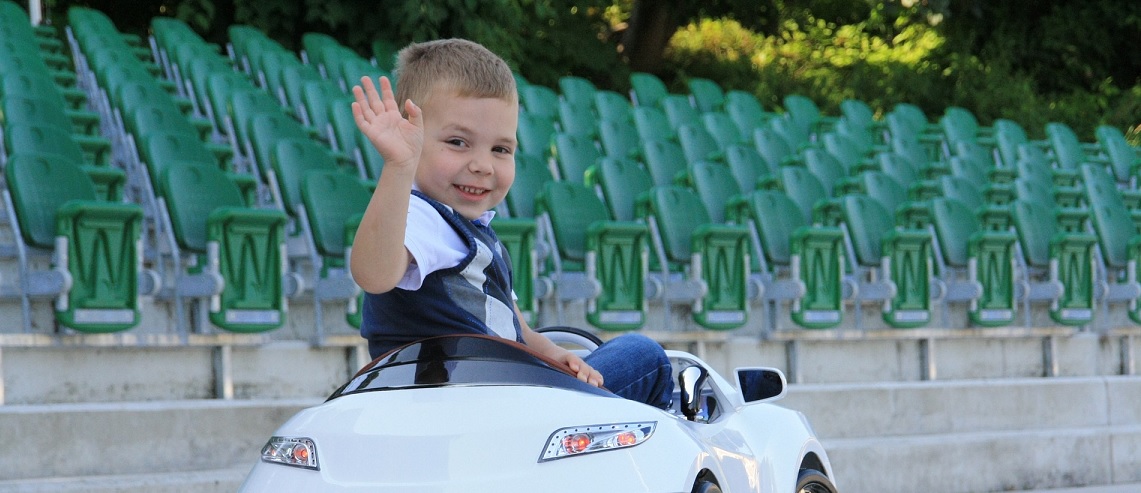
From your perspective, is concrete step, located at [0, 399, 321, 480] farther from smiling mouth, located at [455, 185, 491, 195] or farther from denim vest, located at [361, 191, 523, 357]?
smiling mouth, located at [455, 185, 491, 195]

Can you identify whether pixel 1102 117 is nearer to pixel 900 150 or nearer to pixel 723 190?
pixel 900 150

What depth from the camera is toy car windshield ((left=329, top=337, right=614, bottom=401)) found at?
6.91 feet

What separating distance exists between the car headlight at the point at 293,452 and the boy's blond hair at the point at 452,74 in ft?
2.02

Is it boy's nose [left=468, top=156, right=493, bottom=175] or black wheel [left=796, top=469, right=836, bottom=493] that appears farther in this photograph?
black wheel [left=796, top=469, right=836, bottom=493]

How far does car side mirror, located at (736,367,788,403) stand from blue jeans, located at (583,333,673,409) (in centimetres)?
31

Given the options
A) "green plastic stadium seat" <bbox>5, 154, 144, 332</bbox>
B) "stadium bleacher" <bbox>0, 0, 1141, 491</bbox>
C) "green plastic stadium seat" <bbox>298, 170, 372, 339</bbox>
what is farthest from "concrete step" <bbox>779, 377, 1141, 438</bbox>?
"green plastic stadium seat" <bbox>5, 154, 144, 332</bbox>

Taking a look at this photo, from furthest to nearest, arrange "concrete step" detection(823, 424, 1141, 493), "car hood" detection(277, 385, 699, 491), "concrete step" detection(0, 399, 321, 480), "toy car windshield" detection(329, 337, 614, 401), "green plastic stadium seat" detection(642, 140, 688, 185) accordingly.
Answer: "green plastic stadium seat" detection(642, 140, 688, 185) < "concrete step" detection(823, 424, 1141, 493) < "concrete step" detection(0, 399, 321, 480) < "toy car windshield" detection(329, 337, 614, 401) < "car hood" detection(277, 385, 699, 491)

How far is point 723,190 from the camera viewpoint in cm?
843

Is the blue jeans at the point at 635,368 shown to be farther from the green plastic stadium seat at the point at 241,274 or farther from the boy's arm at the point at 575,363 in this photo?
the green plastic stadium seat at the point at 241,274

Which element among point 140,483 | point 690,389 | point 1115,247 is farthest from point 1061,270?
point 690,389

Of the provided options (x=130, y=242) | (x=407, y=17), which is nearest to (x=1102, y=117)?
(x=407, y=17)

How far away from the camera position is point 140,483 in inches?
167

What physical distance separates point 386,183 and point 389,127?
85mm

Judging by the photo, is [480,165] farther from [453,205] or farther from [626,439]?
[626,439]
